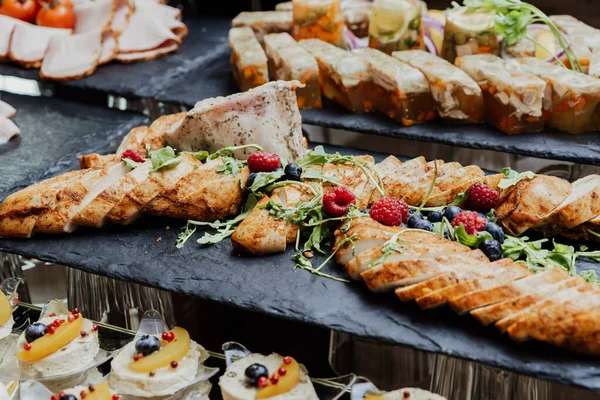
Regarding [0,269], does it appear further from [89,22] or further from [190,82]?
[89,22]

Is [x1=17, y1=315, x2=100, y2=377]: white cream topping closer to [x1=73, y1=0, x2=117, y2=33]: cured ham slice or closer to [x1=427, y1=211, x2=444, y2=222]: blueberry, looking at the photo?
[x1=427, y1=211, x2=444, y2=222]: blueberry

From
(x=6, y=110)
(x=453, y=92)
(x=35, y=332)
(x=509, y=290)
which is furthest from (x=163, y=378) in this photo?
(x=6, y=110)

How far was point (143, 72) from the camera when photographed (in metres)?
5.91

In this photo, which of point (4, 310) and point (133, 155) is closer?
point (4, 310)

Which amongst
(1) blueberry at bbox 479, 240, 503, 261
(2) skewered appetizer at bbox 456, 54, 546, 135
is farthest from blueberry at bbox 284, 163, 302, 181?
(2) skewered appetizer at bbox 456, 54, 546, 135

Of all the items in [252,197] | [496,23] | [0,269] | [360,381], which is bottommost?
[0,269]

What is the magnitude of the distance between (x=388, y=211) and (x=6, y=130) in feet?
10.0

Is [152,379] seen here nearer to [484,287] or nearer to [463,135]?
[484,287]

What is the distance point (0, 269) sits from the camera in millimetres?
4297

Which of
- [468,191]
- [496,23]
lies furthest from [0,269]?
[496,23]

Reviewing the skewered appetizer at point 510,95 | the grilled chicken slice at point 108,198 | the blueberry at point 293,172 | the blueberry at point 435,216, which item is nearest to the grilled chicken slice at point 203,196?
the grilled chicken slice at point 108,198

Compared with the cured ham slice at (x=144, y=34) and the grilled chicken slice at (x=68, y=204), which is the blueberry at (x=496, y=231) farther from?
the cured ham slice at (x=144, y=34)

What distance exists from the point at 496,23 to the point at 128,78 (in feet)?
9.65

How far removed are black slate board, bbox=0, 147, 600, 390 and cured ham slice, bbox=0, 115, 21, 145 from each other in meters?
1.48
